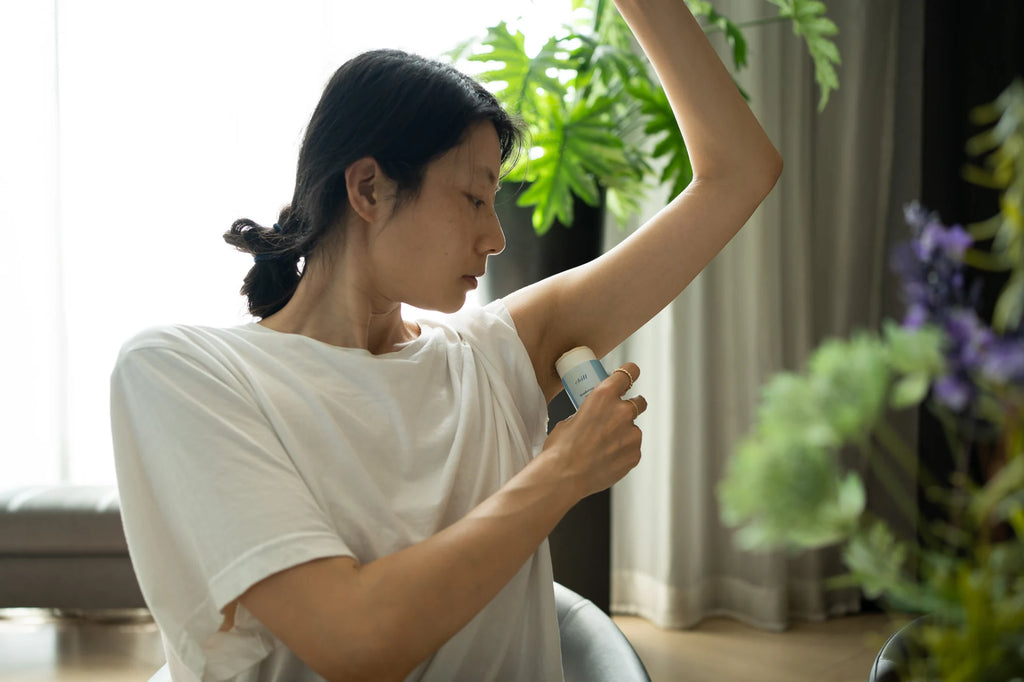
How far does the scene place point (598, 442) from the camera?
94 cm

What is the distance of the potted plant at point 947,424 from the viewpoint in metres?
0.29

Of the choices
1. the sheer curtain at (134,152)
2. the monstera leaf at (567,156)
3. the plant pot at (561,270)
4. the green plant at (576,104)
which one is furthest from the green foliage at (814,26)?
the sheer curtain at (134,152)

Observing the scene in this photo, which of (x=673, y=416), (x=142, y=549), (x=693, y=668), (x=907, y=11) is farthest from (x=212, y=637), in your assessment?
(x=907, y=11)

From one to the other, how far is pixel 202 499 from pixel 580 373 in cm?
46

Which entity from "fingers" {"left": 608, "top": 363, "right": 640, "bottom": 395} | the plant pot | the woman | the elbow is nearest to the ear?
the woman

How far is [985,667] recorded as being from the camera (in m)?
0.30

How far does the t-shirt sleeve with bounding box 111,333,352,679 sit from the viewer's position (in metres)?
0.83

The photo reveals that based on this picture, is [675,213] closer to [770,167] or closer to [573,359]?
[770,167]

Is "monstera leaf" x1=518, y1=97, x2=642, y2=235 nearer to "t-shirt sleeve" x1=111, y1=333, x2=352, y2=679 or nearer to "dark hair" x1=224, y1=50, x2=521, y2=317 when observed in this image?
"dark hair" x1=224, y1=50, x2=521, y2=317

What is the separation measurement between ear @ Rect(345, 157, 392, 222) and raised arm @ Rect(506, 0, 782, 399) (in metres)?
0.27

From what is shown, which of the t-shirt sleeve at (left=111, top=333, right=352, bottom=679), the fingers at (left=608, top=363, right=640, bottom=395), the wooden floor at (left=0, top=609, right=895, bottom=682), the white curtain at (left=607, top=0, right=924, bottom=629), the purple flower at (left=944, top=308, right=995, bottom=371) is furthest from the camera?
the white curtain at (left=607, top=0, right=924, bottom=629)

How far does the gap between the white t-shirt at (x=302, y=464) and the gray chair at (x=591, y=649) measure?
0.21 feet

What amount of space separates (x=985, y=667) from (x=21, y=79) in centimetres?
309

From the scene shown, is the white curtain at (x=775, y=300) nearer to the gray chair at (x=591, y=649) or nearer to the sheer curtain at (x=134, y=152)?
the sheer curtain at (x=134, y=152)
